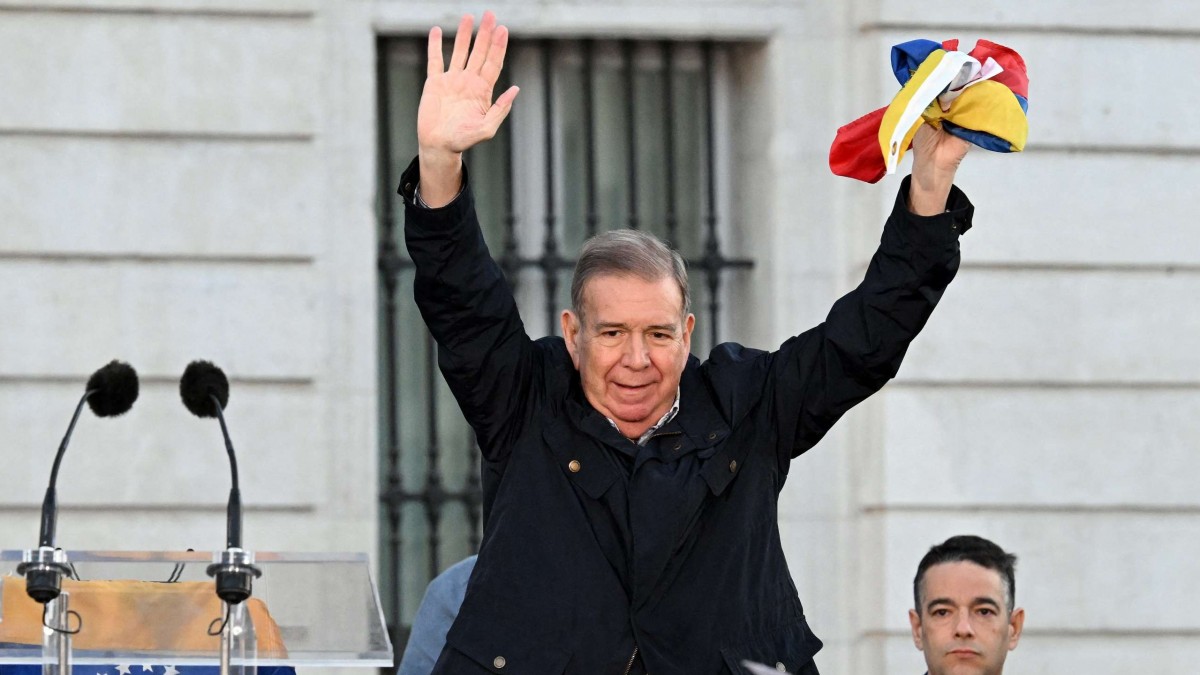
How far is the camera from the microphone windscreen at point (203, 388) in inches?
178

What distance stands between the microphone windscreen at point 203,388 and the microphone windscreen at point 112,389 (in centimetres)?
13

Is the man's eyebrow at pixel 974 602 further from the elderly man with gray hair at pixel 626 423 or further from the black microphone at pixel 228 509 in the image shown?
the black microphone at pixel 228 509

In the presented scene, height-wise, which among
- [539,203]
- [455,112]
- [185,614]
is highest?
[539,203]

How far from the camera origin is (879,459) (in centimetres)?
778

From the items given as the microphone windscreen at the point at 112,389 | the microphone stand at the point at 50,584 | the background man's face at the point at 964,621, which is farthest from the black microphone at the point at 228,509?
the background man's face at the point at 964,621

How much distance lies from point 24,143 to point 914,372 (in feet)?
10.4

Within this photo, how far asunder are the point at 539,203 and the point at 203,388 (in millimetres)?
3752

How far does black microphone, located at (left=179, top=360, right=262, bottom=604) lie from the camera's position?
386cm

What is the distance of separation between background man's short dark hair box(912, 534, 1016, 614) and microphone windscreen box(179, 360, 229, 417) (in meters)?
2.07

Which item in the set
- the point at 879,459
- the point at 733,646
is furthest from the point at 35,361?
the point at 733,646

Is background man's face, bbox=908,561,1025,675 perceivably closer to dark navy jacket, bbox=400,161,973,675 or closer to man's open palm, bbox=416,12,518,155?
dark navy jacket, bbox=400,161,973,675

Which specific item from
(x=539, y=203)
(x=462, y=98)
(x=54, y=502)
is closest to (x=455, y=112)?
(x=462, y=98)

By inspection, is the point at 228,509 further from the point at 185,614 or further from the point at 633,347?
the point at 633,347

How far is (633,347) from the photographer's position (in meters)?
4.13
